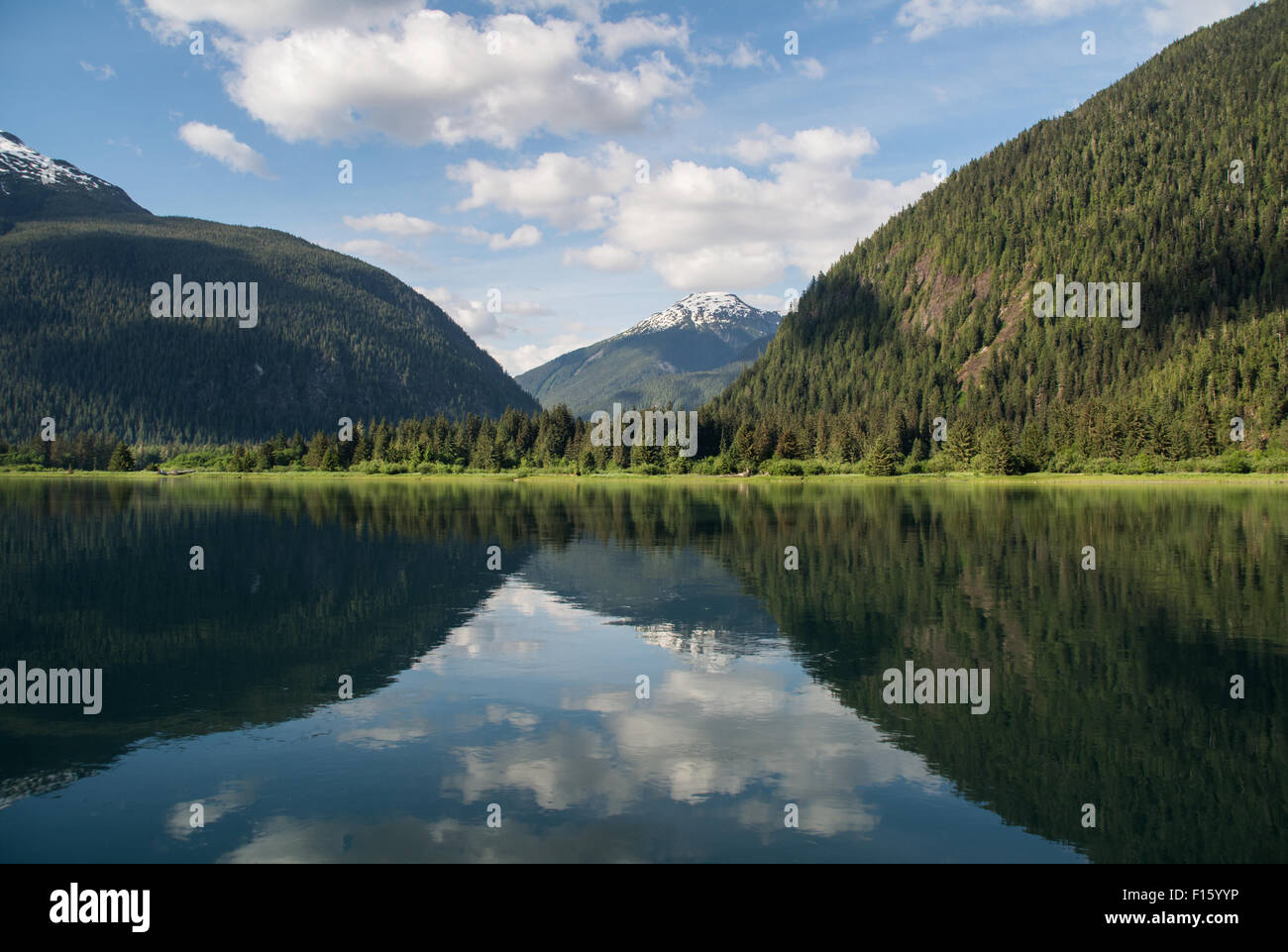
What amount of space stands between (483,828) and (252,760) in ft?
21.5

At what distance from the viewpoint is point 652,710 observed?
2177cm

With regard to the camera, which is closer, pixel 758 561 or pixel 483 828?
pixel 483 828

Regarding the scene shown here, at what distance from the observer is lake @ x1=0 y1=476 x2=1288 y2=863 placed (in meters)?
14.8

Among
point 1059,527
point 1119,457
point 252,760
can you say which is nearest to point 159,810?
point 252,760

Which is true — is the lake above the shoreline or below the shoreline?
below

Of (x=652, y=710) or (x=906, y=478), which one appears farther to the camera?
(x=906, y=478)

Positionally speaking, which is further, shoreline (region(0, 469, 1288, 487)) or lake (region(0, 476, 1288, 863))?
shoreline (region(0, 469, 1288, 487))

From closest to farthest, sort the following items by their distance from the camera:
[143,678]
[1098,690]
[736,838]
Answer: [736,838], [1098,690], [143,678]

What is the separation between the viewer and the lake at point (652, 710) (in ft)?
48.6

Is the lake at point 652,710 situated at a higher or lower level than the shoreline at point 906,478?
lower

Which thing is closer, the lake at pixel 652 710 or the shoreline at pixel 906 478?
the lake at pixel 652 710

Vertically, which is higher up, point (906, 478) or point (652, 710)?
point (906, 478)
